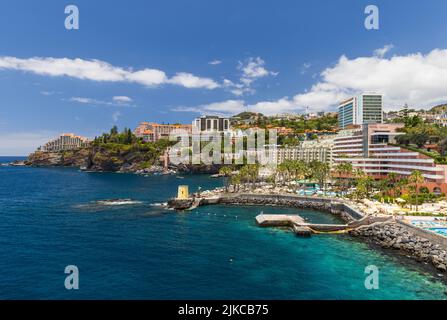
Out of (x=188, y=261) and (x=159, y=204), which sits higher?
(x=159, y=204)

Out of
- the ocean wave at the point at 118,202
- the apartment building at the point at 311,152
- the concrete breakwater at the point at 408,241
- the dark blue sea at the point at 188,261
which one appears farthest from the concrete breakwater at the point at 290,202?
the apartment building at the point at 311,152

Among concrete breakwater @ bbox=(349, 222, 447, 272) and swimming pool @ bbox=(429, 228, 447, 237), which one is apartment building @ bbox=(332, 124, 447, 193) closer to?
swimming pool @ bbox=(429, 228, 447, 237)

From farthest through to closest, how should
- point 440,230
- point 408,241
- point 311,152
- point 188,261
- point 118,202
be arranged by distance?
point 311,152 → point 118,202 → point 440,230 → point 408,241 → point 188,261

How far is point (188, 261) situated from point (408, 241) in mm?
34918

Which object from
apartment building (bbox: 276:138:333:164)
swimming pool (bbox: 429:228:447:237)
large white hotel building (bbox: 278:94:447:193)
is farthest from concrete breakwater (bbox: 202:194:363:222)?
apartment building (bbox: 276:138:333:164)

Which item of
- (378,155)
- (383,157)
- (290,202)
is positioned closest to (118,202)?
(290,202)

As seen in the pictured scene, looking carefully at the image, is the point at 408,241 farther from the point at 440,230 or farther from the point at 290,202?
the point at 290,202

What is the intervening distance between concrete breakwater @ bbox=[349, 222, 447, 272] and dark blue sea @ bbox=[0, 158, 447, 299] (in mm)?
2811

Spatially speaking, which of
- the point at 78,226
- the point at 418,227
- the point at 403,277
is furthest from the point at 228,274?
the point at 78,226

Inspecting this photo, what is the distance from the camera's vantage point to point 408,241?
4791 cm

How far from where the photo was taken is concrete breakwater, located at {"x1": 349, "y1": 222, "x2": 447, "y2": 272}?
4182cm

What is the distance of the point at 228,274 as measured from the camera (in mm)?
37969

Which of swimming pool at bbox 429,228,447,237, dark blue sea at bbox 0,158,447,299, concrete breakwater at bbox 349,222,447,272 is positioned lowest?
dark blue sea at bbox 0,158,447,299

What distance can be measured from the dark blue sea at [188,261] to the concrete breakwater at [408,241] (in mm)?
2811
